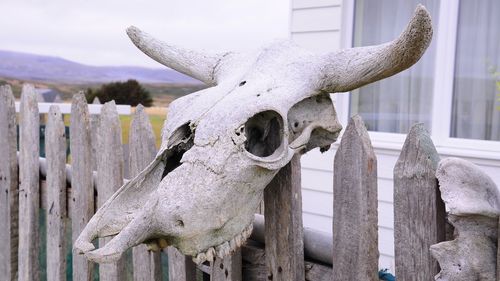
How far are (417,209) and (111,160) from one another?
4.90ft

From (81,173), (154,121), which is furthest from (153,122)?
(81,173)

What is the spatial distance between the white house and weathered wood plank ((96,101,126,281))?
247cm

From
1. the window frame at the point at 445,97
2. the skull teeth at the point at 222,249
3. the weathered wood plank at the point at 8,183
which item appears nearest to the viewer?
the skull teeth at the point at 222,249

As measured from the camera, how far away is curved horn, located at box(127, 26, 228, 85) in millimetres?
1728

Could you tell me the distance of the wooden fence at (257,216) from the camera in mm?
1380

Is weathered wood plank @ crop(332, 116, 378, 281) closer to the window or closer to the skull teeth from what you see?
the skull teeth

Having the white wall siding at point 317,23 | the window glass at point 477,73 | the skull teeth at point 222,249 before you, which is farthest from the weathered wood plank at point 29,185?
the window glass at point 477,73

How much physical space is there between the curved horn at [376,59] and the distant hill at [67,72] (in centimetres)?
514

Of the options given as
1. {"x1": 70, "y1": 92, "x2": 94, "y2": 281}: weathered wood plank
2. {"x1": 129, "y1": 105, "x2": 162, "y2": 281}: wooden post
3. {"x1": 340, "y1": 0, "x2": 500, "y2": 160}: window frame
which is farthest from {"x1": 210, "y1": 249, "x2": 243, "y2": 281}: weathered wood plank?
{"x1": 340, "y1": 0, "x2": 500, "y2": 160}: window frame

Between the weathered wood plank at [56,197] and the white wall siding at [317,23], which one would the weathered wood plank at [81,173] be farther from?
the white wall siding at [317,23]

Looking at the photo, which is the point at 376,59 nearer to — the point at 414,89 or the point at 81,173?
the point at 81,173

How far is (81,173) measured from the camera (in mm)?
2613

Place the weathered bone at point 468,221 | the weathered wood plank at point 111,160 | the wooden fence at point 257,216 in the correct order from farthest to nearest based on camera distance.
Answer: the weathered wood plank at point 111,160 < the wooden fence at point 257,216 < the weathered bone at point 468,221

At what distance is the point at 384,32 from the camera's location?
478cm
